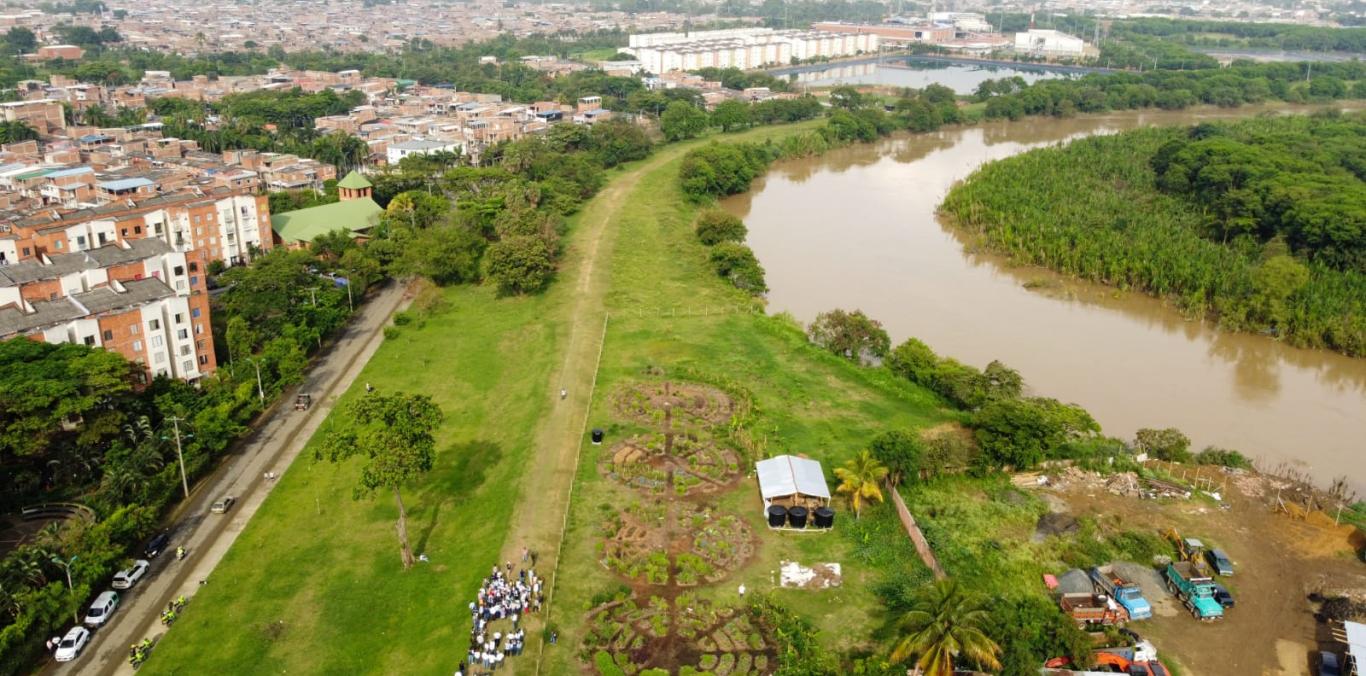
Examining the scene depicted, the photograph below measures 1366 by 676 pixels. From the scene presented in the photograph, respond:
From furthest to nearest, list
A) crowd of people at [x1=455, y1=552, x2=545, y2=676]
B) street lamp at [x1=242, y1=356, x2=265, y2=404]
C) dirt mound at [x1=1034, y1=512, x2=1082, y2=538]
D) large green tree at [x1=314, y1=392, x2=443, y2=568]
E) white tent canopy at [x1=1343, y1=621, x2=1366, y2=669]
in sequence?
street lamp at [x1=242, y1=356, x2=265, y2=404] → dirt mound at [x1=1034, y1=512, x2=1082, y2=538] → large green tree at [x1=314, y1=392, x2=443, y2=568] → crowd of people at [x1=455, y1=552, x2=545, y2=676] → white tent canopy at [x1=1343, y1=621, x2=1366, y2=669]

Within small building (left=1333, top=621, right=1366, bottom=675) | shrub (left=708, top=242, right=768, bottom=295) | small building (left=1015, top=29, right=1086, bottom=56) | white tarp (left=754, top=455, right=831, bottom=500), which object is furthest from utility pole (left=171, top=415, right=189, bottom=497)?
small building (left=1015, top=29, right=1086, bottom=56)

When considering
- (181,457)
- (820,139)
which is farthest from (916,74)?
(181,457)

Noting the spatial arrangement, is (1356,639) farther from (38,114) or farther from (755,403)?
(38,114)

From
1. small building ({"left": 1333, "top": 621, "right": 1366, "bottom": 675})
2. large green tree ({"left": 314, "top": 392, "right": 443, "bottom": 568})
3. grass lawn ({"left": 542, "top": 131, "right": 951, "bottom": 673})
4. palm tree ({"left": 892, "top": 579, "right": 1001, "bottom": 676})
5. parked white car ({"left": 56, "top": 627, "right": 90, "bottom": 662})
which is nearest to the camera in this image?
palm tree ({"left": 892, "top": 579, "right": 1001, "bottom": 676})

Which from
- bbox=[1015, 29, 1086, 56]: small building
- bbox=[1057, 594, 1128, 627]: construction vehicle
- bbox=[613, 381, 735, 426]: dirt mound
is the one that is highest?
bbox=[1015, 29, 1086, 56]: small building

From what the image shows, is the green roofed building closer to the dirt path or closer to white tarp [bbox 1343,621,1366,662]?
the dirt path

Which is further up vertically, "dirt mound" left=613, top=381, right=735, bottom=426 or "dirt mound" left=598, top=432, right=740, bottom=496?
"dirt mound" left=613, top=381, right=735, bottom=426

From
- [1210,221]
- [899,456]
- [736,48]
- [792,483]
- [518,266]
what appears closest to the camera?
[792,483]
